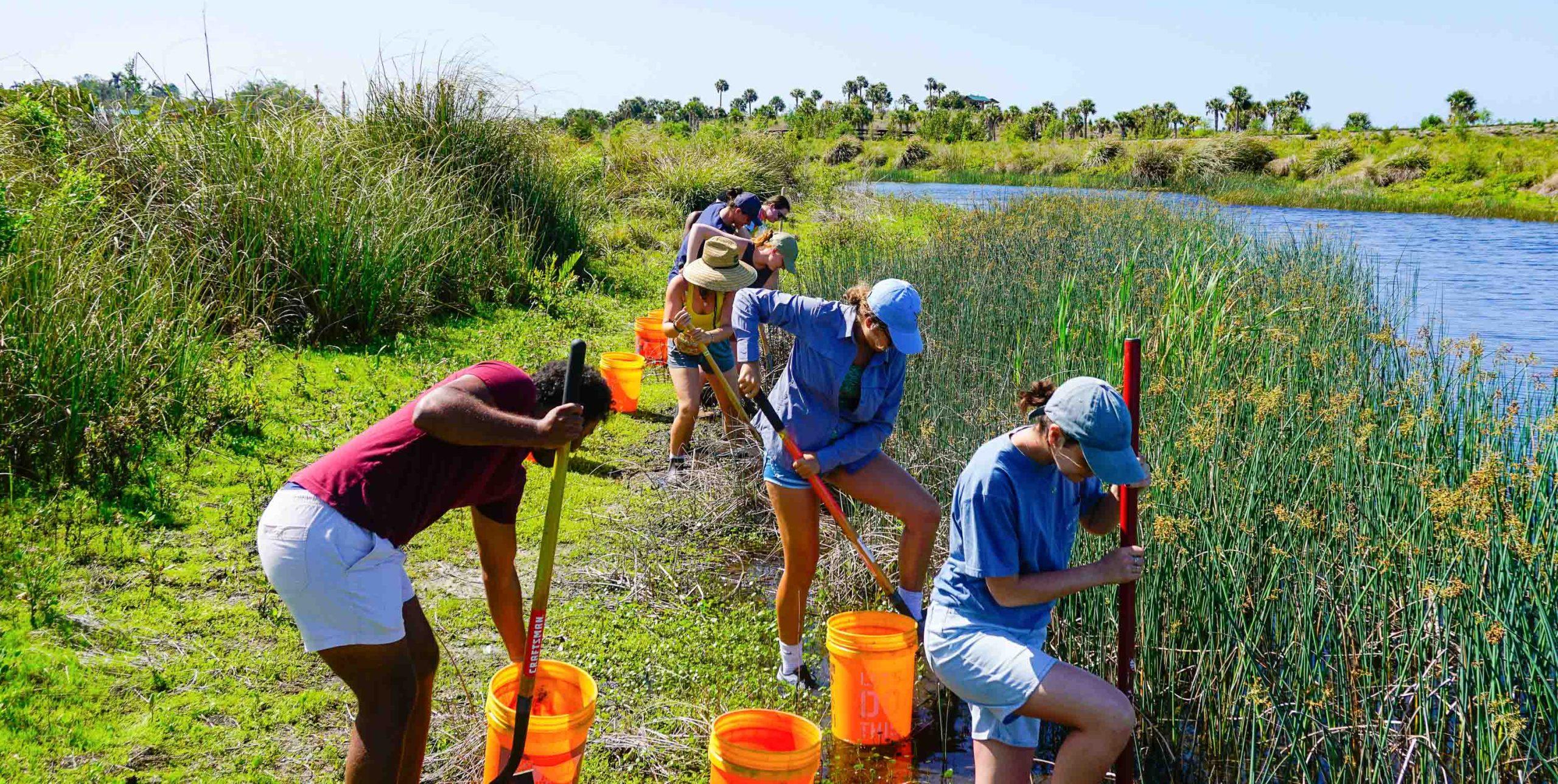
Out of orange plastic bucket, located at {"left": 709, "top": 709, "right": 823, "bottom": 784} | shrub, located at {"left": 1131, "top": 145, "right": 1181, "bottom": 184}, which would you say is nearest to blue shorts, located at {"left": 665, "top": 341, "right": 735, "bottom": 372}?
orange plastic bucket, located at {"left": 709, "top": 709, "right": 823, "bottom": 784}

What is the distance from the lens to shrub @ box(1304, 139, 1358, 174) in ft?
119

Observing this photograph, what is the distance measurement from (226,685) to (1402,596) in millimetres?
4002

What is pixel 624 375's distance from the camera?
7.29 m

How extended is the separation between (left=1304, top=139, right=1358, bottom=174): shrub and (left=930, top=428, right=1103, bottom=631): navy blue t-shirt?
123ft

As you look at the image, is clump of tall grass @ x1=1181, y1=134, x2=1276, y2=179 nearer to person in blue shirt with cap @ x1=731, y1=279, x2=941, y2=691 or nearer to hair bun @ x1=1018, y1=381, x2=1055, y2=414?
person in blue shirt with cap @ x1=731, y1=279, x2=941, y2=691

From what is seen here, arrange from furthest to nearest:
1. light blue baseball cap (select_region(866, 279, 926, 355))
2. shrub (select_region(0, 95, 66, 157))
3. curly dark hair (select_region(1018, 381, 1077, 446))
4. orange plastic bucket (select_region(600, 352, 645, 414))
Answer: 1. shrub (select_region(0, 95, 66, 157))
2. orange plastic bucket (select_region(600, 352, 645, 414))
3. light blue baseball cap (select_region(866, 279, 926, 355))
4. curly dark hair (select_region(1018, 381, 1077, 446))

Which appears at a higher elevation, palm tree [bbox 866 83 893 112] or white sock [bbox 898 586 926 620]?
palm tree [bbox 866 83 893 112]

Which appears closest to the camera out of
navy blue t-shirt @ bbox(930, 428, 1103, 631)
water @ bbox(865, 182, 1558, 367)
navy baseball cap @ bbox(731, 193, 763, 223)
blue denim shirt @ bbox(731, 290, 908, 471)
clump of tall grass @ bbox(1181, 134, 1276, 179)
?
navy blue t-shirt @ bbox(930, 428, 1103, 631)

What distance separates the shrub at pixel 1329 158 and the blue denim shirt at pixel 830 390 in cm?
3671

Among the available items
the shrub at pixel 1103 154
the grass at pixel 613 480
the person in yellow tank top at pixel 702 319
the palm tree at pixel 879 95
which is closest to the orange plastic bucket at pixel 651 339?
the grass at pixel 613 480

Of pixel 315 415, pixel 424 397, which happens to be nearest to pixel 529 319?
pixel 315 415

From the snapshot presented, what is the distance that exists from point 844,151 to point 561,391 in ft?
156

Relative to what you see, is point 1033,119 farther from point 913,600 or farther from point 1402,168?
point 913,600

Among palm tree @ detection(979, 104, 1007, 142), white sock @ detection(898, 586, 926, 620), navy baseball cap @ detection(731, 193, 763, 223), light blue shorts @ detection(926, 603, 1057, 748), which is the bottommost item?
white sock @ detection(898, 586, 926, 620)
